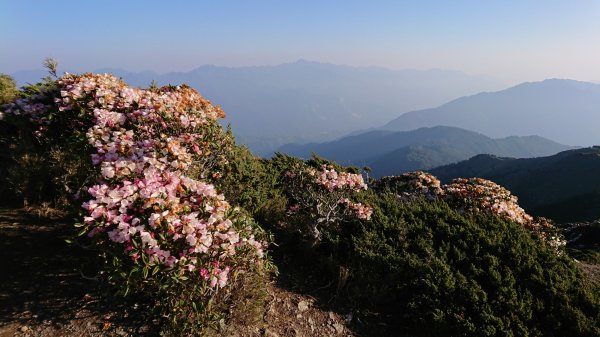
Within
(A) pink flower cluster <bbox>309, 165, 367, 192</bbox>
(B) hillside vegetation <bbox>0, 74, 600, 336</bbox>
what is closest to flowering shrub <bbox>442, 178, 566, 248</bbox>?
(B) hillside vegetation <bbox>0, 74, 600, 336</bbox>

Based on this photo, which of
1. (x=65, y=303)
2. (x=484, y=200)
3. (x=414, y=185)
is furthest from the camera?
(x=414, y=185)

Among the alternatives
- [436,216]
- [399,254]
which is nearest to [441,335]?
[399,254]

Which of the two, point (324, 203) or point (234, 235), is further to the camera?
point (324, 203)

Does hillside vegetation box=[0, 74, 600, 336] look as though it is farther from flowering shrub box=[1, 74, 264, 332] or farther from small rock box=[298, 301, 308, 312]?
small rock box=[298, 301, 308, 312]

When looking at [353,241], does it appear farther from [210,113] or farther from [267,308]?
[210,113]

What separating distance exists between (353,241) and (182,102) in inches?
178

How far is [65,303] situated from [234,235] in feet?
9.41

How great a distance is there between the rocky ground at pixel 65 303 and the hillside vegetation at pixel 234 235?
25 cm

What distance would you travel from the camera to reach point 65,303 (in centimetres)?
512

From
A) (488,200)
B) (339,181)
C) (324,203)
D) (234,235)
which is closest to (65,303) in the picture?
(234,235)

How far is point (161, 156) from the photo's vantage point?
557 centimetres

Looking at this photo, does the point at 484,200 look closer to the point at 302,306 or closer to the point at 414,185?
the point at 414,185

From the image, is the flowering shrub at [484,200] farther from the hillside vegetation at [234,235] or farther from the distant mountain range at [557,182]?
the distant mountain range at [557,182]

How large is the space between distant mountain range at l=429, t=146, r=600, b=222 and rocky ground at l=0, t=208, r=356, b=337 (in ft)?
258
